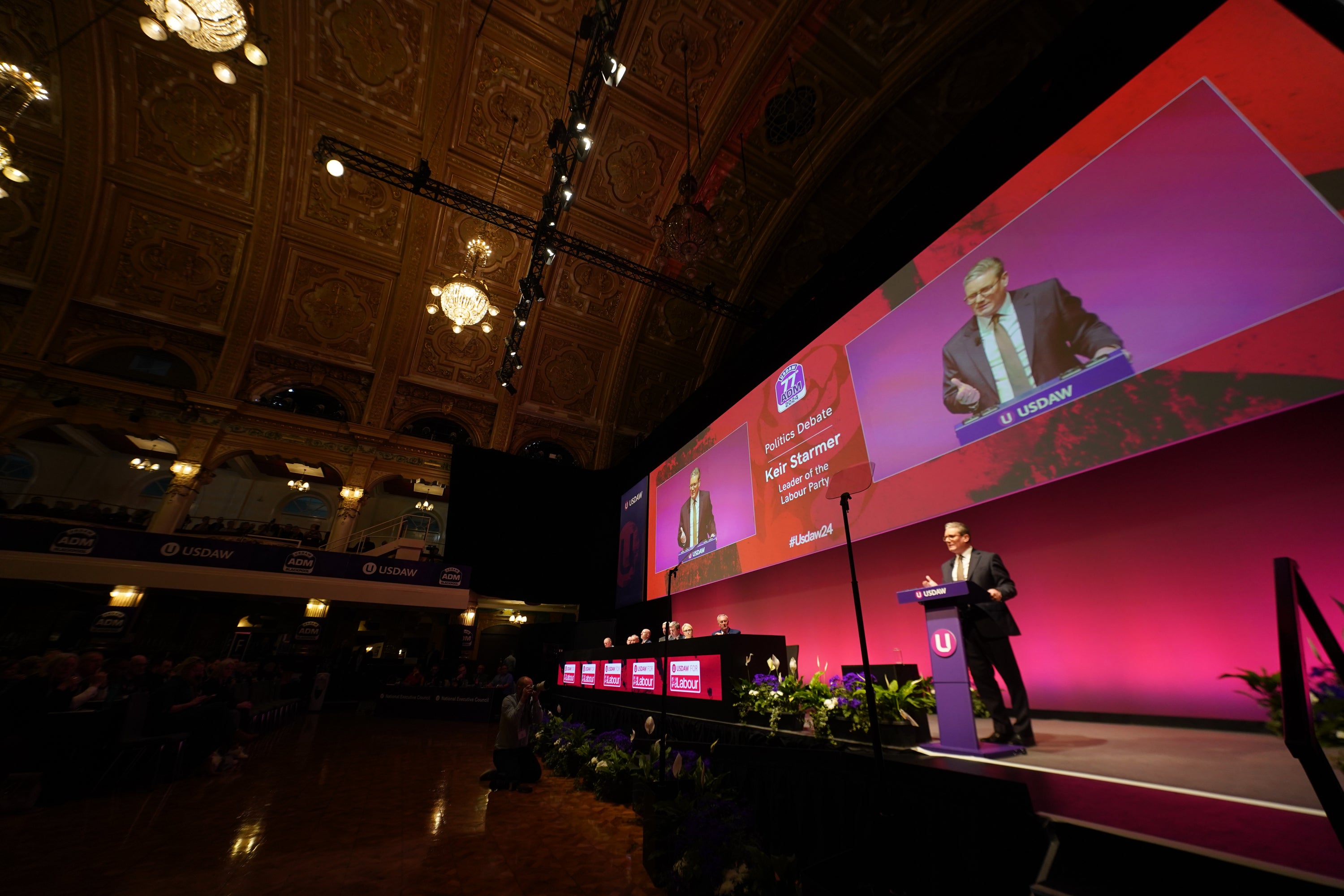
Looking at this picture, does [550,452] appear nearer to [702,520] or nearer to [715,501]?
[702,520]

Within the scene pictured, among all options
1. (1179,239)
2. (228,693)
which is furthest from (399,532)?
(1179,239)

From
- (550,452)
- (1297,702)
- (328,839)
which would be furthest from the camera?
(550,452)

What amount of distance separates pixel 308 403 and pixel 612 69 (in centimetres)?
1276

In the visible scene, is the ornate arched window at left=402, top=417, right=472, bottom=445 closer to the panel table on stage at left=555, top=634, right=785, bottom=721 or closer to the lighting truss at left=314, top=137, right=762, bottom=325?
the lighting truss at left=314, top=137, right=762, bottom=325

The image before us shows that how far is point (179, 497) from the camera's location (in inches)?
462

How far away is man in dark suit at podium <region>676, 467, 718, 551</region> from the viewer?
7.87 meters

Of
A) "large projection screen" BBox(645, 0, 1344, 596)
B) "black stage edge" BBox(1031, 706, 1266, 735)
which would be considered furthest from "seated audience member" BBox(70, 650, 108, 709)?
"black stage edge" BBox(1031, 706, 1266, 735)

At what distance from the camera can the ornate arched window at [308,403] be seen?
523 inches

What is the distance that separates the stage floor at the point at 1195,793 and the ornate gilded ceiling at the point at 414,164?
987cm

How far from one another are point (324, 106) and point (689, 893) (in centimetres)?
1438

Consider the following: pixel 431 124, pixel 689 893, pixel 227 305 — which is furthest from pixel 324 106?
pixel 689 893

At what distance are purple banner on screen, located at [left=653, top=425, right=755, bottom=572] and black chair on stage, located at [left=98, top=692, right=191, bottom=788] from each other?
6451 millimetres

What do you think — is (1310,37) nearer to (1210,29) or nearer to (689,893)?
(1210,29)

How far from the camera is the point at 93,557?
32.0 ft
